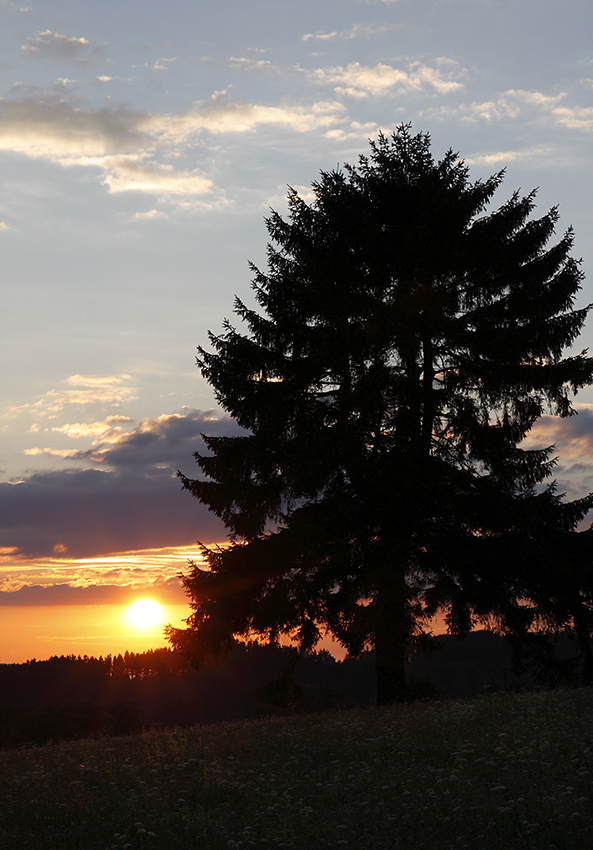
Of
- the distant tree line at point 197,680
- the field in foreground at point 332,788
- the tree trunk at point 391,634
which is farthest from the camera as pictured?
the distant tree line at point 197,680

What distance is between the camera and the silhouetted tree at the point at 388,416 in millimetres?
17672

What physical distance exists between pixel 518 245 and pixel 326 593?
10459mm

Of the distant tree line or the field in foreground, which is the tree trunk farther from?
the distant tree line

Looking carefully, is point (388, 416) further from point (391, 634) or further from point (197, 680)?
point (197, 680)

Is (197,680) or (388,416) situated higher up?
(388,416)

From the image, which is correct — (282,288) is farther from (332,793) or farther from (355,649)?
(332,793)

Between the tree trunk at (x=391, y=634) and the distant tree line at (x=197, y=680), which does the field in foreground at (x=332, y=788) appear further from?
the distant tree line at (x=197, y=680)

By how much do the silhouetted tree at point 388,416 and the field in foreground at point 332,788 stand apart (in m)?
4.09

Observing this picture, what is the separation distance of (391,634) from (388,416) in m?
5.38

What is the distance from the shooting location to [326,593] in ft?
57.9

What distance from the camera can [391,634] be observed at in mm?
17844

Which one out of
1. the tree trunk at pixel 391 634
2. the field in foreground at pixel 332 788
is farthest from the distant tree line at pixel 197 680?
the field in foreground at pixel 332 788

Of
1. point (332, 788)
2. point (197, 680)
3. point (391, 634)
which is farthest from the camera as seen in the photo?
point (197, 680)

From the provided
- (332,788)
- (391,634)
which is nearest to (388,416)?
(391,634)
